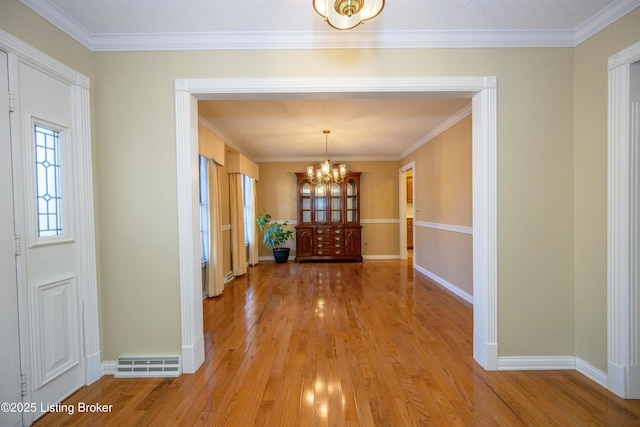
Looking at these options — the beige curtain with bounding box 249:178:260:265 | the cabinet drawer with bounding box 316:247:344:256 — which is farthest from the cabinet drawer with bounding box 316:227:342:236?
the beige curtain with bounding box 249:178:260:265

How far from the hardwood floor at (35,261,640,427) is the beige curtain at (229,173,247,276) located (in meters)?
2.14

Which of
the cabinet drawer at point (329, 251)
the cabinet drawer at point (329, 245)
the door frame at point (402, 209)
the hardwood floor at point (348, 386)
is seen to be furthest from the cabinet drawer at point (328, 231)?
the hardwood floor at point (348, 386)

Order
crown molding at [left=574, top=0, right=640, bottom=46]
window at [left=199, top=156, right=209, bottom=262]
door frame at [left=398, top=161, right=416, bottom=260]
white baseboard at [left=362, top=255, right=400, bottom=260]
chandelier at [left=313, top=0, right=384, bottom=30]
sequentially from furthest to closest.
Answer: white baseboard at [left=362, top=255, right=400, bottom=260] < door frame at [left=398, top=161, right=416, bottom=260] < window at [left=199, top=156, right=209, bottom=262] < crown molding at [left=574, top=0, right=640, bottom=46] < chandelier at [left=313, top=0, right=384, bottom=30]

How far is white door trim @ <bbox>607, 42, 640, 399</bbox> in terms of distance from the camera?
71.6 inches

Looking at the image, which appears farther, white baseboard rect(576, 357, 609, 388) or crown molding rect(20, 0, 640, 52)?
Answer: crown molding rect(20, 0, 640, 52)

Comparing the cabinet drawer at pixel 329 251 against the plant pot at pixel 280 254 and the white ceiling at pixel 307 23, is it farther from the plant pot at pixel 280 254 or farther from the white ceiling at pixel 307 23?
the white ceiling at pixel 307 23

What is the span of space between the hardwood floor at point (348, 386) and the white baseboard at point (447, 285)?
591 mm

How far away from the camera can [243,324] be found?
3090 millimetres

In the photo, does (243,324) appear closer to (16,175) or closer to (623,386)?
(16,175)

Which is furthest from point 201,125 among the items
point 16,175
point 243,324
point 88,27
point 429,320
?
point 429,320

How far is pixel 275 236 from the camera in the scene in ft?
21.8

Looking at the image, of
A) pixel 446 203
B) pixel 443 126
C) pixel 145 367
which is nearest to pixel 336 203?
pixel 446 203

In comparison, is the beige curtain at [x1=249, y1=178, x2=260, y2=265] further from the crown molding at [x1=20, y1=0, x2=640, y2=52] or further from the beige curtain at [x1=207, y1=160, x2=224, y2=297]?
the crown molding at [x1=20, y1=0, x2=640, y2=52]

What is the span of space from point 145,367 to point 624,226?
11.6ft
